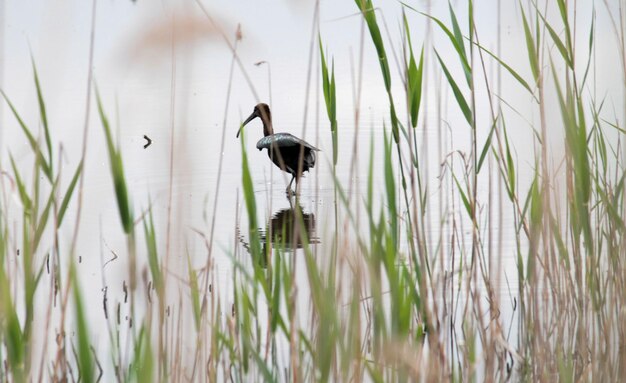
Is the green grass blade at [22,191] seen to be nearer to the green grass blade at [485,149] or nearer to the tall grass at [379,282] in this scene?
the tall grass at [379,282]

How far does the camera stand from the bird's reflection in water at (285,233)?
5.50 feet

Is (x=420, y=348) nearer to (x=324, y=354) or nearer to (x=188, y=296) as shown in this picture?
(x=324, y=354)

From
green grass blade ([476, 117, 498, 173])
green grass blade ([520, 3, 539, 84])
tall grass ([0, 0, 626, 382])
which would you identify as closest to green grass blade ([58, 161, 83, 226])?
tall grass ([0, 0, 626, 382])

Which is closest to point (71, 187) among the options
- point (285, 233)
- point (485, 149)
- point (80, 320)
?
point (80, 320)

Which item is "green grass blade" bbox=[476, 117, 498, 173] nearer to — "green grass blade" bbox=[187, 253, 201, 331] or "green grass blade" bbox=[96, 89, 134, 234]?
"green grass blade" bbox=[187, 253, 201, 331]

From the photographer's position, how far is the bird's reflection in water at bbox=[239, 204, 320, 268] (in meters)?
1.68

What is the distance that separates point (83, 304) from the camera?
138 centimetres

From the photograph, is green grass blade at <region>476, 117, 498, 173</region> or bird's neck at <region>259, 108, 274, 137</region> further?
bird's neck at <region>259, 108, 274, 137</region>

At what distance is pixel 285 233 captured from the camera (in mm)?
2363

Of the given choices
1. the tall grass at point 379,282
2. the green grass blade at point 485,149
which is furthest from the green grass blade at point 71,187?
the green grass blade at point 485,149

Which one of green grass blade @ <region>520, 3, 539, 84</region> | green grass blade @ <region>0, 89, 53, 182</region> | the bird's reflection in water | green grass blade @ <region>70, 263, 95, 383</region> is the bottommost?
green grass blade @ <region>70, 263, 95, 383</region>

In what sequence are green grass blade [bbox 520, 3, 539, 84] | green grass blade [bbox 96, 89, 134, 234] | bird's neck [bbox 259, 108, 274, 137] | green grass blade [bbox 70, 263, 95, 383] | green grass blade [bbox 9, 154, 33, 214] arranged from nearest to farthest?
green grass blade [bbox 70, 263, 95, 383], green grass blade [bbox 96, 89, 134, 234], green grass blade [bbox 9, 154, 33, 214], green grass blade [bbox 520, 3, 539, 84], bird's neck [bbox 259, 108, 274, 137]

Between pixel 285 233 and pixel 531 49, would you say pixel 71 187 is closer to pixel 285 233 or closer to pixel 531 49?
pixel 285 233

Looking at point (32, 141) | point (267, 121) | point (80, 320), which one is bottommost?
point (80, 320)
